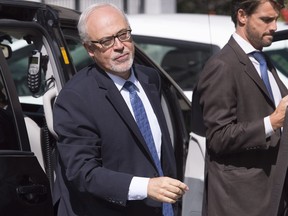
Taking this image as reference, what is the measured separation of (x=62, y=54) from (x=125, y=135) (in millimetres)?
1116

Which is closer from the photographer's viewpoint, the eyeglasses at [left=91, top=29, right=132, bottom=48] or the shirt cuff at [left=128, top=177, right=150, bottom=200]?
the shirt cuff at [left=128, top=177, right=150, bottom=200]

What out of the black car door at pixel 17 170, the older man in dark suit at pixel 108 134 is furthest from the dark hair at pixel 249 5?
the black car door at pixel 17 170

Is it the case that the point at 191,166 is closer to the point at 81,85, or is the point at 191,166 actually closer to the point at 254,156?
the point at 254,156

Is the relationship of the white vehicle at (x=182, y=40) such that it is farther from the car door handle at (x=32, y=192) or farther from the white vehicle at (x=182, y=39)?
the car door handle at (x=32, y=192)

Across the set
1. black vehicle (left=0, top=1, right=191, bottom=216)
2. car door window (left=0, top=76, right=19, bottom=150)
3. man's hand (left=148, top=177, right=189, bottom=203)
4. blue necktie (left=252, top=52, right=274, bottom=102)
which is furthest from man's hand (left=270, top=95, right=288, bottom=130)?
car door window (left=0, top=76, right=19, bottom=150)

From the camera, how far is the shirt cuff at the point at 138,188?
3.50 m

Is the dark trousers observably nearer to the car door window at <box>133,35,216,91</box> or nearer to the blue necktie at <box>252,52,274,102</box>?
the blue necktie at <box>252,52,274,102</box>

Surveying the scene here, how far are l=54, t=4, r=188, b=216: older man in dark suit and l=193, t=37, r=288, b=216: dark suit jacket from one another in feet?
1.13

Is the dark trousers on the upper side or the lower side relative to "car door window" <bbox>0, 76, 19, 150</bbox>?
lower

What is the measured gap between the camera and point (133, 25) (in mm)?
7914

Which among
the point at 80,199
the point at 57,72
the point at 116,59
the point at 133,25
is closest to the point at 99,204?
the point at 80,199

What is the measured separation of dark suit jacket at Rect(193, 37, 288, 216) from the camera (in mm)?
4035

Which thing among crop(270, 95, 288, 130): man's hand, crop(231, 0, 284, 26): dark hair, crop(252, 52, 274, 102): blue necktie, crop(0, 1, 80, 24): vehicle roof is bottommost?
crop(270, 95, 288, 130): man's hand

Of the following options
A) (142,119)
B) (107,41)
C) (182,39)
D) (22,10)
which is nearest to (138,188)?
(142,119)
